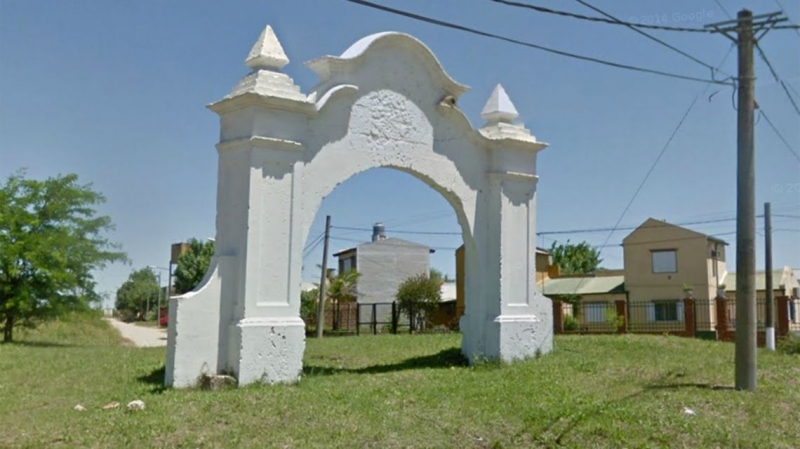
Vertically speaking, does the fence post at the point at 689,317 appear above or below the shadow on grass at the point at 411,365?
above

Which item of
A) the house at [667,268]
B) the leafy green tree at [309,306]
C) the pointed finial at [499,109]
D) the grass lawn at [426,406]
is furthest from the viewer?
the leafy green tree at [309,306]

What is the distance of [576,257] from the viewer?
197 feet

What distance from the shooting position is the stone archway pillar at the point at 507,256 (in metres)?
12.7

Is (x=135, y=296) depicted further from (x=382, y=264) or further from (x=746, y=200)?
(x=746, y=200)

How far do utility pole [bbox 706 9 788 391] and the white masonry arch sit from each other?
3.39 m

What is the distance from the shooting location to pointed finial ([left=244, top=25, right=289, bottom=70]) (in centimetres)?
1054

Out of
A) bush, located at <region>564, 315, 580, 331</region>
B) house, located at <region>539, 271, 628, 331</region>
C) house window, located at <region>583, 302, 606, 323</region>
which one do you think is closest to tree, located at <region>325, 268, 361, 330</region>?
house, located at <region>539, 271, 628, 331</region>

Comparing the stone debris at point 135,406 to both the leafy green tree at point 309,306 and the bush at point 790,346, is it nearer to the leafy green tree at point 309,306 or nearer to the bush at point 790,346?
the bush at point 790,346

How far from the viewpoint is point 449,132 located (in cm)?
1246

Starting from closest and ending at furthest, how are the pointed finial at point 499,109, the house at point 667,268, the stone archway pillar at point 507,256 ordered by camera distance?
the stone archway pillar at point 507,256 < the pointed finial at point 499,109 < the house at point 667,268

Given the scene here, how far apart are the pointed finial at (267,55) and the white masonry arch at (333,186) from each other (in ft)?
0.06

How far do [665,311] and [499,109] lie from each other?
25.5 metres

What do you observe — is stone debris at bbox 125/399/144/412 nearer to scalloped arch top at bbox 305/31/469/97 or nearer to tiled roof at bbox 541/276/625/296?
scalloped arch top at bbox 305/31/469/97


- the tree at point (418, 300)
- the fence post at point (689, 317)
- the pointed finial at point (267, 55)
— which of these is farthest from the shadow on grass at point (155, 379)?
the tree at point (418, 300)
